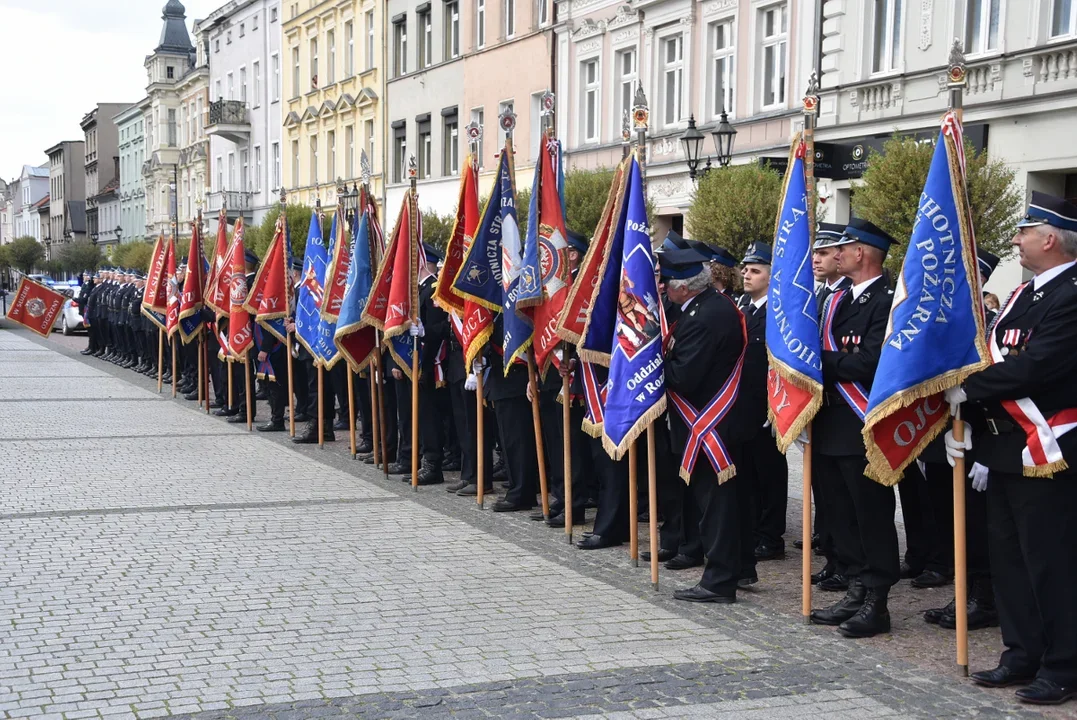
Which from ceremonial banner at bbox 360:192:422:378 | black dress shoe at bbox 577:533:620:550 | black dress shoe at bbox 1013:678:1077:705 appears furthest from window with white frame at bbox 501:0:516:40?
black dress shoe at bbox 1013:678:1077:705

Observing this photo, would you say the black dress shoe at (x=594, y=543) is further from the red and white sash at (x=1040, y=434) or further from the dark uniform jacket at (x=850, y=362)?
the red and white sash at (x=1040, y=434)

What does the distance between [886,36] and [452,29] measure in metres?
17.6

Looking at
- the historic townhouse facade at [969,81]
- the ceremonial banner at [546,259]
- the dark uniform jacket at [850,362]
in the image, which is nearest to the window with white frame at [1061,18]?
the historic townhouse facade at [969,81]

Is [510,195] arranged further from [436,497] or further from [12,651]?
[12,651]

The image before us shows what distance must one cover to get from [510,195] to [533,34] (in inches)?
792

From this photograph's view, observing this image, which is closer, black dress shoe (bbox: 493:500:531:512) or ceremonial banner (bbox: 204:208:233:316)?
black dress shoe (bbox: 493:500:531:512)

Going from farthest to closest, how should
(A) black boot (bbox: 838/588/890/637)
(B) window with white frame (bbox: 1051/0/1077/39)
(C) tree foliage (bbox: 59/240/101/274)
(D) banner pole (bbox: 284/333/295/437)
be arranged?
(C) tree foliage (bbox: 59/240/101/274), (B) window with white frame (bbox: 1051/0/1077/39), (D) banner pole (bbox: 284/333/295/437), (A) black boot (bbox: 838/588/890/637)

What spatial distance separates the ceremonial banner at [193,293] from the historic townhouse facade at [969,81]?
862 cm

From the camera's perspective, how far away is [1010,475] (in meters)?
5.38

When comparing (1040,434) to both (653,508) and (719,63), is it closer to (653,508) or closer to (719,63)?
(653,508)

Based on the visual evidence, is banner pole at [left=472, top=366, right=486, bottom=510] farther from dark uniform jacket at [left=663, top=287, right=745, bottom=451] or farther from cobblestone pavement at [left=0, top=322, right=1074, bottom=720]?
dark uniform jacket at [left=663, top=287, right=745, bottom=451]

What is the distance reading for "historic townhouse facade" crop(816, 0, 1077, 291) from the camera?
1566cm

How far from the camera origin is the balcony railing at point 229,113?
51406 millimetres

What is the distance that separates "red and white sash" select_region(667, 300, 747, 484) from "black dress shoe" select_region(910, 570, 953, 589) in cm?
137
